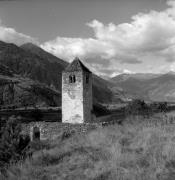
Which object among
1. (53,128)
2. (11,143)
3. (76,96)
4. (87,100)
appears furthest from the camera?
(87,100)

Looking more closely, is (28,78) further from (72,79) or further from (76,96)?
(76,96)

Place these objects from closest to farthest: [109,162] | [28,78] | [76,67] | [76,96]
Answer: [109,162]
[76,96]
[76,67]
[28,78]

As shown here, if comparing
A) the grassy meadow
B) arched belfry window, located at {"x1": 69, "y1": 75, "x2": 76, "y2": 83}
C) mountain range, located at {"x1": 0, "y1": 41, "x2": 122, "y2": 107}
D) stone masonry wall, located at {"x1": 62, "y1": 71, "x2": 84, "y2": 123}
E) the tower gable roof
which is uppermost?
mountain range, located at {"x1": 0, "y1": 41, "x2": 122, "y2": 107}

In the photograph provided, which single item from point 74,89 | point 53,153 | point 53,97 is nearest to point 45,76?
point 53,97

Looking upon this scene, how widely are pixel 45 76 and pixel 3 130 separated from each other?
168037 millimetres

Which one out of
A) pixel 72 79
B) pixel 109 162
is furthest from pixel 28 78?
pixel 109 162

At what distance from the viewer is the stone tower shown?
23.2m

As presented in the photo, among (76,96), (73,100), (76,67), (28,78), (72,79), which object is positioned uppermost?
(28,78)

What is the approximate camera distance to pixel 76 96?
23.6 metres

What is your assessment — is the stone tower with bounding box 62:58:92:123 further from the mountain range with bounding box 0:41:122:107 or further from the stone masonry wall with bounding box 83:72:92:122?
the mountain range with bounding box 0:41:122:107

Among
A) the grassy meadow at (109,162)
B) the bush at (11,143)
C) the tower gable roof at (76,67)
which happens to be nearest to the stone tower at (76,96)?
the tower gable roof at (76,67)

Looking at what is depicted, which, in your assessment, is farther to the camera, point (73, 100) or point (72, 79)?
point (72, 79)

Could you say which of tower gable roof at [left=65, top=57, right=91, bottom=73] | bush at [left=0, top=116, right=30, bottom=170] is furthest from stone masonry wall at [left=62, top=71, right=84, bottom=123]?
bush at [left=0, top=116, right=30, bottom=170]

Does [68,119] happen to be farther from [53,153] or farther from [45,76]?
[45,76]
